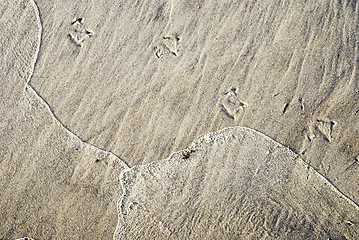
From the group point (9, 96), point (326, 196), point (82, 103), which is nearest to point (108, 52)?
point (82, 103)

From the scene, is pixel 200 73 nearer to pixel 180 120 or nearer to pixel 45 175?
pixel 180 120

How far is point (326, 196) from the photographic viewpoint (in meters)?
3.18

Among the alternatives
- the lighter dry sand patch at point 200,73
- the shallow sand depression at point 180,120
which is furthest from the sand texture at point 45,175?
the lighter dry sand patch at point 200,73

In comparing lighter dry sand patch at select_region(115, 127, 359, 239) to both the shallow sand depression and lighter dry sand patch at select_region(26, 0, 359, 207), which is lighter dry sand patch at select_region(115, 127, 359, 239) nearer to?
the shallow sand depression

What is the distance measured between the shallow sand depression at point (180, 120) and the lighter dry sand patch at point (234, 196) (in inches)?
0.4

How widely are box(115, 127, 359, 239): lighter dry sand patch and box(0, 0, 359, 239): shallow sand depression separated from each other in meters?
0.01

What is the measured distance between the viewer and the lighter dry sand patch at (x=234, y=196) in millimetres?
3176

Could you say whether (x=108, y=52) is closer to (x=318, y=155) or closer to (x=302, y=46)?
(x=302, y=46)

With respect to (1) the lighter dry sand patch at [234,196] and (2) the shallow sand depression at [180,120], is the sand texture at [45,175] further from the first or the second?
(1) the lighter dry sand patch at [234,196]

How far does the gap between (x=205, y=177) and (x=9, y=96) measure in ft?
7.82

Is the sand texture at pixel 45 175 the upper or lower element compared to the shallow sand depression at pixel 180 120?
lower

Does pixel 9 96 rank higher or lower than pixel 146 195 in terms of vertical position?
higher

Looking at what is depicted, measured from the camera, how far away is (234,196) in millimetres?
3232

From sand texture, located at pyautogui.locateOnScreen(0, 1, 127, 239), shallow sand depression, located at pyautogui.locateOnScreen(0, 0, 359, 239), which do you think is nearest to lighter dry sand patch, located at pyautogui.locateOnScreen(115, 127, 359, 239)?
shallow sand depression, located at pyautogui.locateOnScreen(0, 0, 359, 239)
